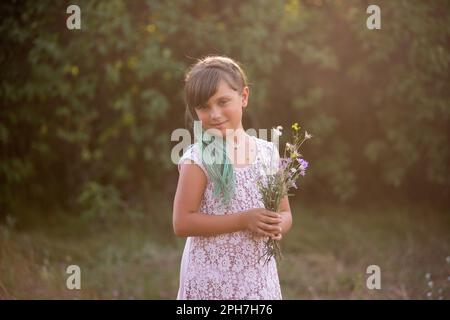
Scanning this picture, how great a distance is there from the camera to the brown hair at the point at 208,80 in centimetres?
252

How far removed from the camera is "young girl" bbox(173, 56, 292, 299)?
2498 mm

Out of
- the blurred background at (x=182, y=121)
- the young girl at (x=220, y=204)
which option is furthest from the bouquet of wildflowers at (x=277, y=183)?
the blurred background at (x=182, y=121)

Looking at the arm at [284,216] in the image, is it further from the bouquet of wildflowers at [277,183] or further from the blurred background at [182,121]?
the blurred background at [182,121]

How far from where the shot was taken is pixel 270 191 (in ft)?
8.14

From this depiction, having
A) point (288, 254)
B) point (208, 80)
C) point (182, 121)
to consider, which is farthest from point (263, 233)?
point (182, 121)

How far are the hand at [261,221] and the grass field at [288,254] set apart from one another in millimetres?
1704

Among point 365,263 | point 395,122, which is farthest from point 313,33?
point 365,263

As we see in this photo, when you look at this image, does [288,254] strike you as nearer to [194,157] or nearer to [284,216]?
[284,216]

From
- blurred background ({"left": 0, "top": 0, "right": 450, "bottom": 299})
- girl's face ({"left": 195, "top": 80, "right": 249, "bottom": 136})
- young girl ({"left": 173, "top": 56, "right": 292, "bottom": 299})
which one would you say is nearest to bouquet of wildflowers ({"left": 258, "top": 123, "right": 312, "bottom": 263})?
young girl ({"left": 173, "top": 56, "right": 292, "bottom": 299})

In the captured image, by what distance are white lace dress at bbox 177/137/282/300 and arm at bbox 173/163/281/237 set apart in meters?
0.07

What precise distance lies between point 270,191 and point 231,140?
1.01ft

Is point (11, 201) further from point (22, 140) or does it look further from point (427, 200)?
point (427, 200)

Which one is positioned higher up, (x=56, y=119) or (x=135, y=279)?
(x=56, y=119)

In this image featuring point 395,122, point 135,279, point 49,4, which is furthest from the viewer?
point 395,122
